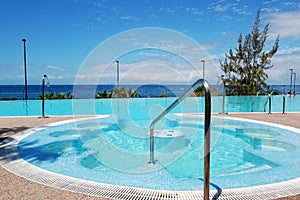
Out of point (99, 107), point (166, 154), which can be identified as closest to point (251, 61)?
point (99, 107)

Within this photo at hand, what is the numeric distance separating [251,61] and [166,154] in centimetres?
1793

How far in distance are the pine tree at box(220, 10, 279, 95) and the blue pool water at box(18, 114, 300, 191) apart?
44.1ft

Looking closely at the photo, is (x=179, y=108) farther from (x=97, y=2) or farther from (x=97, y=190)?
(x=97, y=190)

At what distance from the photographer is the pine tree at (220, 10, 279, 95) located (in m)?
19.7

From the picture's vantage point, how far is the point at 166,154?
497 cm

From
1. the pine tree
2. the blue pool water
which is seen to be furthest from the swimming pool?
the pine tree

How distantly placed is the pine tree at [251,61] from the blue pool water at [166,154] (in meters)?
13.4

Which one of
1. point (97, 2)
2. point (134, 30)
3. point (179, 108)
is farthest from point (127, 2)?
point (134, 30)

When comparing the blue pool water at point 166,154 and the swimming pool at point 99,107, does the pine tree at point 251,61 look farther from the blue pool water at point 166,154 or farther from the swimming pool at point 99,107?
the blue pool water at point 166,154

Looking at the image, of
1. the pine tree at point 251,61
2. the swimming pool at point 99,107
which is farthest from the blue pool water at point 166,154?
the pine tree at point 251,61

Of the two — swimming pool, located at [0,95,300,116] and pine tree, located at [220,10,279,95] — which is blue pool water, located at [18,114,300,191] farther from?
pine tree, located at [220,10,279,95]

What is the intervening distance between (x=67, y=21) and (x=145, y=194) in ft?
57.0

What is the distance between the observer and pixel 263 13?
774 inches

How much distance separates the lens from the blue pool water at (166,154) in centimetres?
338
